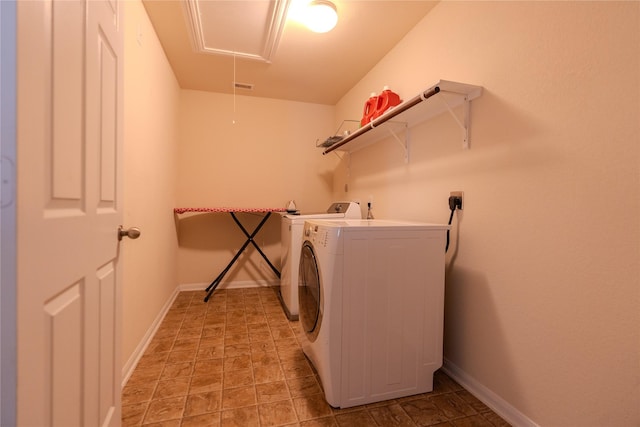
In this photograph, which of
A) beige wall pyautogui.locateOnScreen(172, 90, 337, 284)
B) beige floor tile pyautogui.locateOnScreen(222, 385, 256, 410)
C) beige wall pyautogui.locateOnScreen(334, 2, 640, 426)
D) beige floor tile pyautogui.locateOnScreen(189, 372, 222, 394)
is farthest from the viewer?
beige wall pyautogui.locateOnScreen(172, 90, 337, 284)

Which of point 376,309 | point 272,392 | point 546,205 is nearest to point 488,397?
point 376,309

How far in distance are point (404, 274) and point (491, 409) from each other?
76 cm

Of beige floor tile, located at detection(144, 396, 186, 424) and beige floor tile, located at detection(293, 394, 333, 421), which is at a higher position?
beige floor tile, located at detection(293, 394, 333, 421)

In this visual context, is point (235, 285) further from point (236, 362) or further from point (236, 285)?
point (236, 362)

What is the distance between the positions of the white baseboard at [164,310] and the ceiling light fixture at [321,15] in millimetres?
2339

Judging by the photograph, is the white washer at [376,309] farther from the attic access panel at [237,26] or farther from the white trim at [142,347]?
the attic access panel at [237,26]

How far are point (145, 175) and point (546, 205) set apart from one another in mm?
2289

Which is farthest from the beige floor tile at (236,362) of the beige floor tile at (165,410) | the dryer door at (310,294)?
the dryer door at (310,294)

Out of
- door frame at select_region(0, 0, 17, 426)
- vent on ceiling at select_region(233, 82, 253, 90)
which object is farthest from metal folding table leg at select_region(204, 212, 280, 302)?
door frame at select_region(0, 0, 17, 426)

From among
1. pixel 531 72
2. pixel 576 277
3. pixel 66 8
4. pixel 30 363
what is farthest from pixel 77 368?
pixel 531 72

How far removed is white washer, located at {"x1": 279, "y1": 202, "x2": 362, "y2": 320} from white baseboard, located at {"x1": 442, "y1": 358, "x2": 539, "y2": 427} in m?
1.24

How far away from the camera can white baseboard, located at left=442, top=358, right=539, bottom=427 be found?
1.23 meters

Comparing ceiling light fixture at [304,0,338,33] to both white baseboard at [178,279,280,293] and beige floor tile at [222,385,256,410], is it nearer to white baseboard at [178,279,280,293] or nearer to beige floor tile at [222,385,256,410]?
beige floor tile at [222,385,256,410]

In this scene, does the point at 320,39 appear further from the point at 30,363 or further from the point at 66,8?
the point at 30,363
